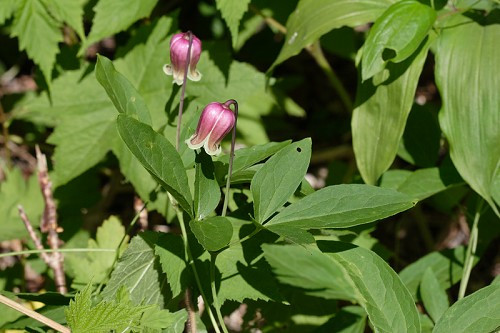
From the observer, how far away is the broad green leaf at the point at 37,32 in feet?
6.11

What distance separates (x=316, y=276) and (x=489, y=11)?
2.83ft

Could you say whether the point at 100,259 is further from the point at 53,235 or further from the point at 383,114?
the point at 383,114

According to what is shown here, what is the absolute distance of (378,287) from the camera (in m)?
1.28

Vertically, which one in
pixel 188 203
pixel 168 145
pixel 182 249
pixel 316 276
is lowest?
pixel 316 276

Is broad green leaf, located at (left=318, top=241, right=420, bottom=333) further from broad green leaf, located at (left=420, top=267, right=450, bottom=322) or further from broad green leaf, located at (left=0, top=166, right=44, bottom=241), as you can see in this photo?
broad green leaf, located at (left=0, top=166, right=44, bottom=241)

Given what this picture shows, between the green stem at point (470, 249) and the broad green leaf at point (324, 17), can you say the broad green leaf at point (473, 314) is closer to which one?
the green stem at point (470, 249)

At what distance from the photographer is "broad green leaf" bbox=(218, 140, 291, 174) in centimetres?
130

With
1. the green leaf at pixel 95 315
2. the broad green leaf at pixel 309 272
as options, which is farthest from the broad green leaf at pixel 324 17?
the green leaf at pixel 95 315

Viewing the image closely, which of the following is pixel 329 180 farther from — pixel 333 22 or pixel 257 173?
pixel 257 173

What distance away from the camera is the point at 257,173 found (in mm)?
1229

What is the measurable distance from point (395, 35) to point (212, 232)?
0.77m

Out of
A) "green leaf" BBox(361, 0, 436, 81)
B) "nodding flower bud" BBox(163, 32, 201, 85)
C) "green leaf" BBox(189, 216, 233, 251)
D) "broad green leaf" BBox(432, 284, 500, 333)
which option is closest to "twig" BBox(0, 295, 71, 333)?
"green leaf" BBox(189, 216, 233, 251)

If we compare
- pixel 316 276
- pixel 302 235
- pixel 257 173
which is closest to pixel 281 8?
pixel 316 276

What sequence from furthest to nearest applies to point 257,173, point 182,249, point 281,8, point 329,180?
point 329,180, point 281,8, point 182,249, point 257,173
